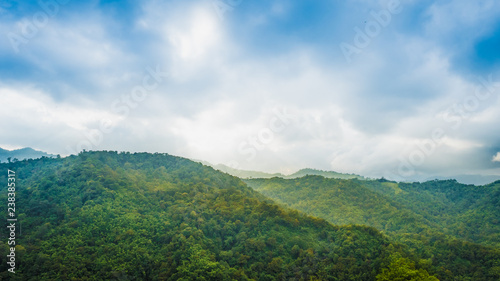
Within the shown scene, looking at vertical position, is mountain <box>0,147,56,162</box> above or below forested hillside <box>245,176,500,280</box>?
above

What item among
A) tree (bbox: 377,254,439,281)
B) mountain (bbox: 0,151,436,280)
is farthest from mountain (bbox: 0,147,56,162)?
tree (bbox: 377,254,439,281)

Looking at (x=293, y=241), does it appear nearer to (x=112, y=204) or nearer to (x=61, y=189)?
(x=112, y=204)

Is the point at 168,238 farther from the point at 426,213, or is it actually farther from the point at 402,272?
the point at 426,213

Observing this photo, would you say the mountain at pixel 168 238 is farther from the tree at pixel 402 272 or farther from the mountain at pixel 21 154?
the mountain at pixel 21 154

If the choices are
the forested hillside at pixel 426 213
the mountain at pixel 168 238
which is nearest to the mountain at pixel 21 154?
the mountain at pixel 168 238

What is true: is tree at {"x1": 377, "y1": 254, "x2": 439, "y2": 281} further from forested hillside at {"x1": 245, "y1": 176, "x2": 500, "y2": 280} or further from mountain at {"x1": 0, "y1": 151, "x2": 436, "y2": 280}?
forested hillside at {"x1": 245, "y1": 176, "x2": 500, "y2": 280}

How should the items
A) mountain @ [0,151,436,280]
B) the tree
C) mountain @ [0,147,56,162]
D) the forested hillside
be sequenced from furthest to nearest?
1. mountain @ [0,147,56,162]
2. the forested hillside
3. mountain @ [0,151,436,280]
4. the tree
